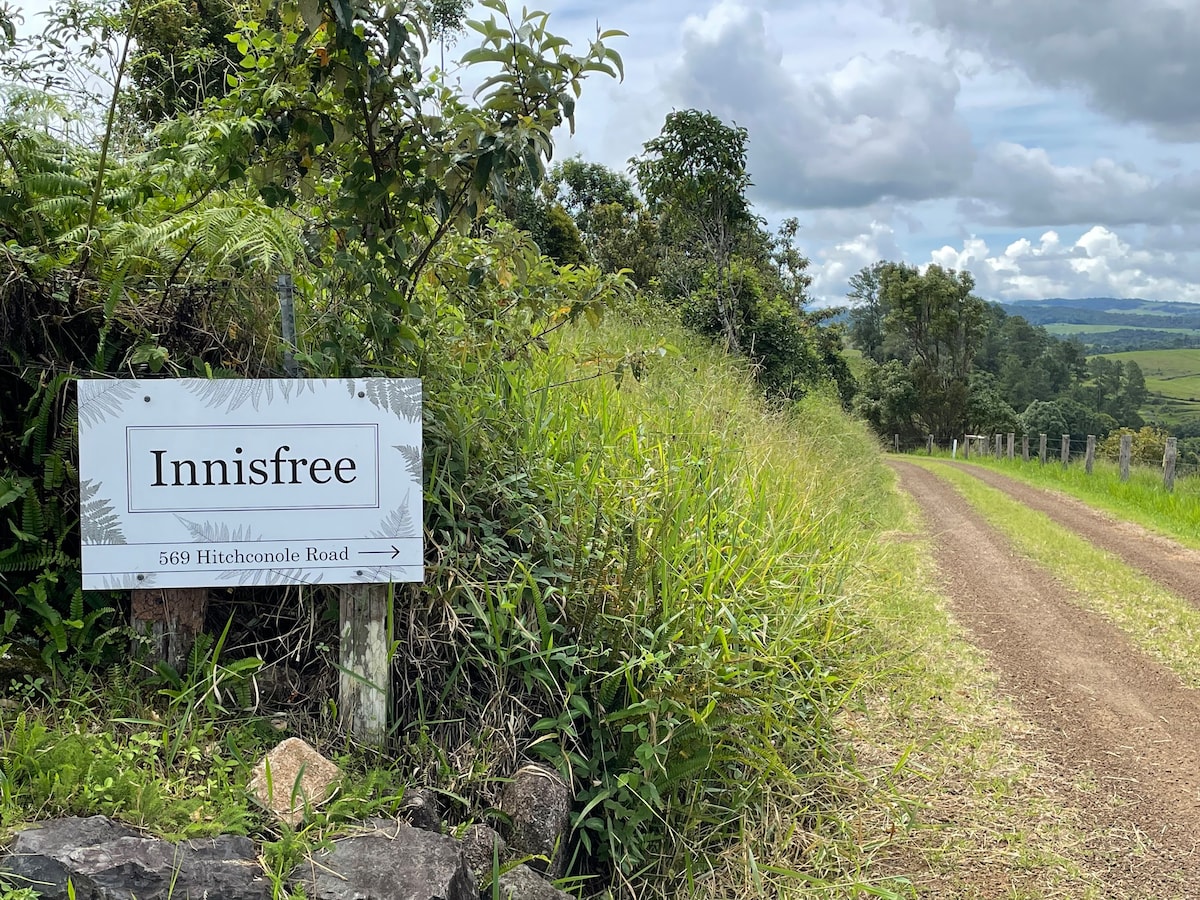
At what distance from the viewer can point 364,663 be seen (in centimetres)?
279

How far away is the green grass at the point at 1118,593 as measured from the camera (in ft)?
19.3

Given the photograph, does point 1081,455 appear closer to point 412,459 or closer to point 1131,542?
point 1131,542

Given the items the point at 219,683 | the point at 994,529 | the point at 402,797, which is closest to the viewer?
the point at 402,797

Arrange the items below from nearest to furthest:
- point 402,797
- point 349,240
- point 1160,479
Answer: point 402,797 < point 349,240 < point 1160,479

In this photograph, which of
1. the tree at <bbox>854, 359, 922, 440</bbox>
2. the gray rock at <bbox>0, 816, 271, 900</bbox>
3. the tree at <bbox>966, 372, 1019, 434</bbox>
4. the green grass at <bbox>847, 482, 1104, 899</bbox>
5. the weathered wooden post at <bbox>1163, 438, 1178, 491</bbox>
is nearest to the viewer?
the gray rock at <bbox>0, 816, 271, 900</bbox>

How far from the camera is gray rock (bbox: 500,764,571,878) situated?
2.65 metres

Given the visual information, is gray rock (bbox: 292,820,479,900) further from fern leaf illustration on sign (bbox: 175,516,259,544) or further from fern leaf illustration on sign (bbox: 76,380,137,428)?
fern leaf illustration on sign (bbox: 76,380,137,428)

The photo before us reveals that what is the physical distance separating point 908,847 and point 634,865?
1.14 m

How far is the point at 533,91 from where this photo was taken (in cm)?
292

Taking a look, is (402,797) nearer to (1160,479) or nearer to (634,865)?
(634,865)

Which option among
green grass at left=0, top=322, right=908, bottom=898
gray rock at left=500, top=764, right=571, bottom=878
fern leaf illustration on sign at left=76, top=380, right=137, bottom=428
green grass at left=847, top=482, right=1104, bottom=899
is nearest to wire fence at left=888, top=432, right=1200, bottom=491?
green grass at left=847, top=482, right=1104, bottom=899

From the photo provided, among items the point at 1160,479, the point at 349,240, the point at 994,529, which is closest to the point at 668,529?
the point at 349,240

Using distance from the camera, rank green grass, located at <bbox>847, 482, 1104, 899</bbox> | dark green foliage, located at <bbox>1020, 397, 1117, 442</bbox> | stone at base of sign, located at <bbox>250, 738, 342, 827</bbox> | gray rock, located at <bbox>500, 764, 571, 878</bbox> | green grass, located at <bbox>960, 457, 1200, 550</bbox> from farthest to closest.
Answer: dark green foliage, located at <bbox>1020, 397, 1117, 442</bbox>
green grass, located at <bbox>960, 457, 1200, 550</bbox>
green grass, located at <bbox>847, 482, 1104, 899</bbox>
gray rock, located at <bbox>500, 764, 571, 878</bbox>
stone at base of sign, located at <bbox>250, 738, 342, 827</bbox>

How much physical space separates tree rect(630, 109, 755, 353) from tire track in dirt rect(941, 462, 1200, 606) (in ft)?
16.5
